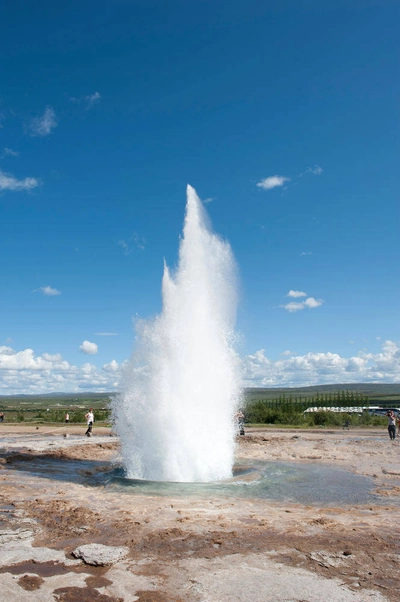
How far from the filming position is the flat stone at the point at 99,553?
20.7 ft

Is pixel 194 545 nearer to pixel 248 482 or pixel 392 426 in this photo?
pixel 248 482

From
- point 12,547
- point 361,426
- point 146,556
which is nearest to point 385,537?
point 146,556

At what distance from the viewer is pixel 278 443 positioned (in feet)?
78.4

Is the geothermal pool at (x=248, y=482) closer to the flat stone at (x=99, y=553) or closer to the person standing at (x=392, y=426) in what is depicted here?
the flat stone at (x=99, y=553)

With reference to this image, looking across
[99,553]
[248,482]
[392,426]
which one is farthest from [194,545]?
[392,426]

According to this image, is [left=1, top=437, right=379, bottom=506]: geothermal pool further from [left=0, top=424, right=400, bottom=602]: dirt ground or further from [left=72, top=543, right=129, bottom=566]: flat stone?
[left=72, top=543, right=129, bottom=566]: flat stone

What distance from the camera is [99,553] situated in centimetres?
662

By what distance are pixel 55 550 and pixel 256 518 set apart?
3.68 m

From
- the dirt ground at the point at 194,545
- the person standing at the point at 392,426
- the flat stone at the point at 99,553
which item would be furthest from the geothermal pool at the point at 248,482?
the person standing at the point at 392,426

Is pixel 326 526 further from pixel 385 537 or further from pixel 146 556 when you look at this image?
pixel 146 556

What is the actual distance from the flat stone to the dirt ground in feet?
0.41

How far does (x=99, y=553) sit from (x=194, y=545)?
1.42 m

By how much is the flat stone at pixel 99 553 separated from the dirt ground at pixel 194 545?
124mm

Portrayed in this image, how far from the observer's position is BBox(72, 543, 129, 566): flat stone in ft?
20.7
